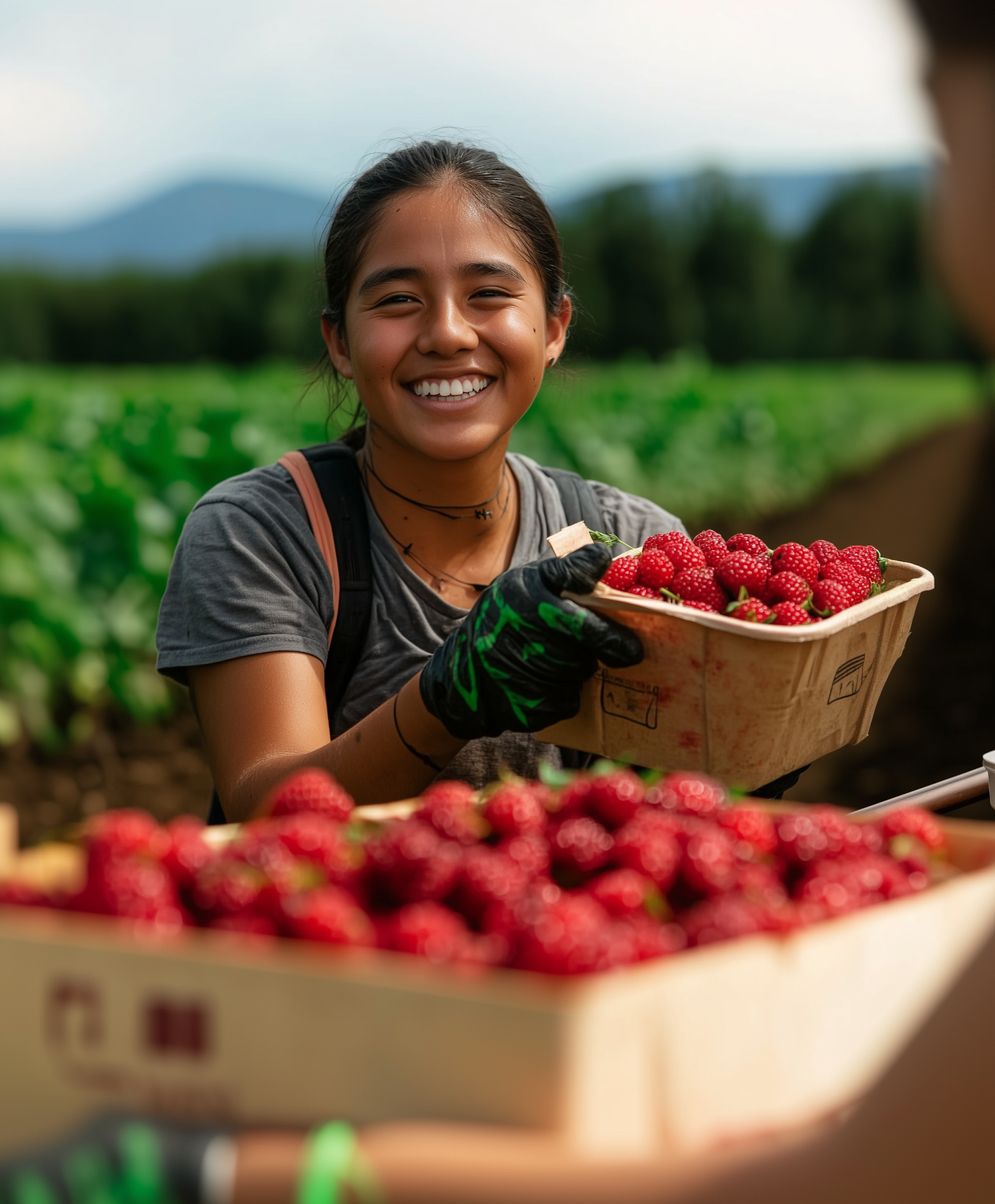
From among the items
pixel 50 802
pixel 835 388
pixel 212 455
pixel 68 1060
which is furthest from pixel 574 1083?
pixel 835 388

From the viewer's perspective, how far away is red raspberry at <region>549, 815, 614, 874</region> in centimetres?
118

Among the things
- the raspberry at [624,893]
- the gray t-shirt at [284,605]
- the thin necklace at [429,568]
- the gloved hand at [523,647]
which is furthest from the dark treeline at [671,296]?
the raspberry at [624,893]

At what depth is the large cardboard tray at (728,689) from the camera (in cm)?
191

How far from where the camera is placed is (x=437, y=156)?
2.57 m

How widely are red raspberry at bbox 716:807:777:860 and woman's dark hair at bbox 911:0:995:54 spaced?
2.31 ft

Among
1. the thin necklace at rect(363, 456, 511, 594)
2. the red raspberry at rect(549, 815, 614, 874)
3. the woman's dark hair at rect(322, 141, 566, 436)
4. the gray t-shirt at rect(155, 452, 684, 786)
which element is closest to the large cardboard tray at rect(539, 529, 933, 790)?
the gray t-shirt at rect(155, 452, 684, 786)

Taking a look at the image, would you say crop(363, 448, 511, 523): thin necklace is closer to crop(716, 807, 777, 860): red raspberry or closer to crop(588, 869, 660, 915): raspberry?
crop(716, 807, 777, 860): red raspberry

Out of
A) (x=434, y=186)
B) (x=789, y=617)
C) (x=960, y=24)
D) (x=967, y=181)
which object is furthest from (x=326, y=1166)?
(x=434, y=186)

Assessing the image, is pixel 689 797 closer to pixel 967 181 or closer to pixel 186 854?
pixel 186 854

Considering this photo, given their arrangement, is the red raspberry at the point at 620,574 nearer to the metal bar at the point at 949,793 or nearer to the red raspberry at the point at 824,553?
the red raspberry at the point at 824,553

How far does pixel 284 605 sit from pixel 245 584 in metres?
0.08

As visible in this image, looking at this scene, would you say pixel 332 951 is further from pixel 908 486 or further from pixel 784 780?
pixel 908 486

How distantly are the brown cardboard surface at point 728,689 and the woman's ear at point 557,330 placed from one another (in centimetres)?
95

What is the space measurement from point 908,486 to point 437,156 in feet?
55.2
